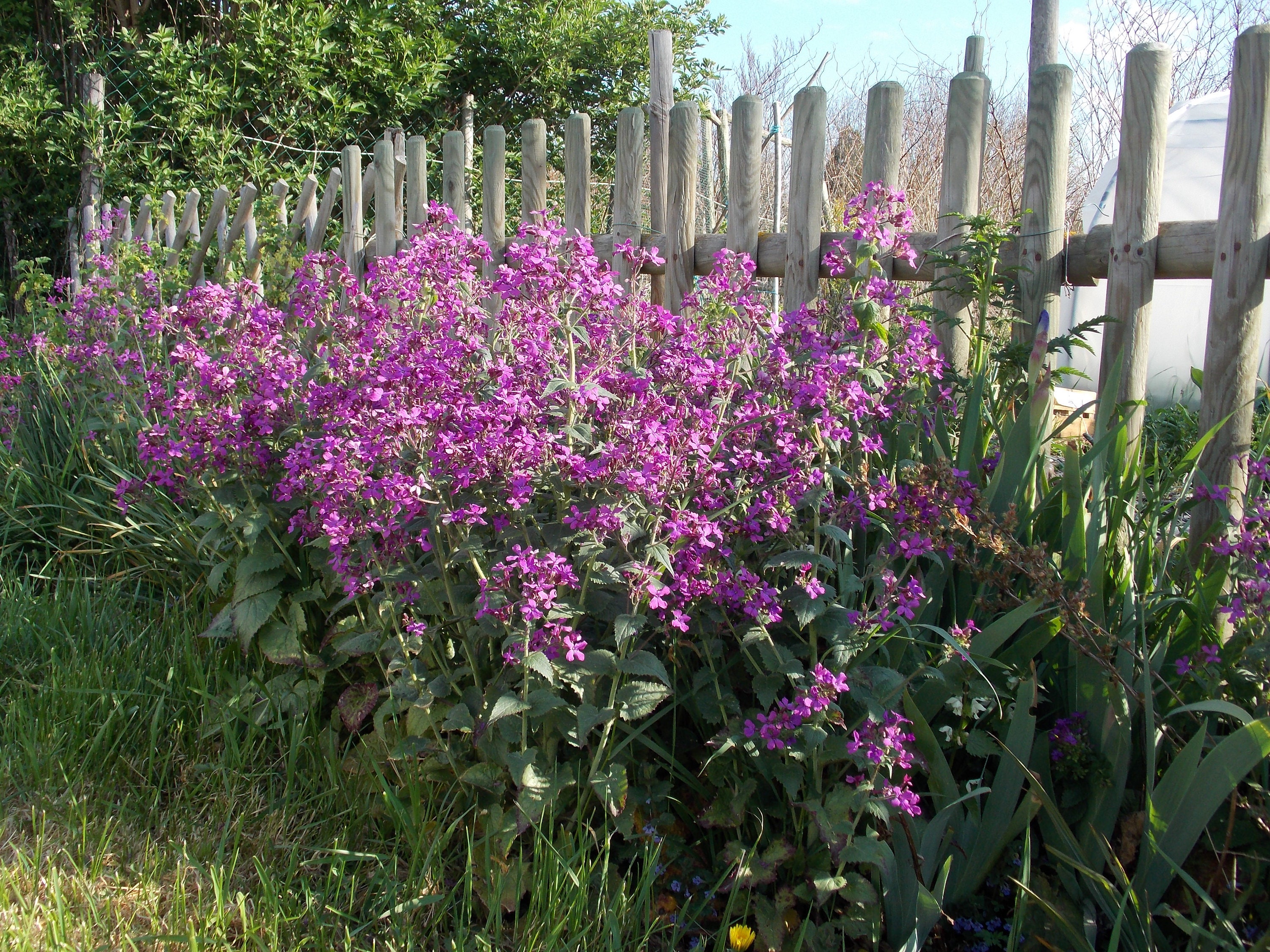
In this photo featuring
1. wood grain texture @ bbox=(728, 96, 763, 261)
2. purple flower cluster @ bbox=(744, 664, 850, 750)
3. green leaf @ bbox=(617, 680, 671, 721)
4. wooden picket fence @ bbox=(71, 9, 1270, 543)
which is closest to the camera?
purple flower cluster @ bbox=(744, 664, 850, 750)

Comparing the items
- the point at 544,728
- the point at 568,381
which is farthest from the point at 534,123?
the point at 544,728

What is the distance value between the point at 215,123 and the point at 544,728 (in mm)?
8597

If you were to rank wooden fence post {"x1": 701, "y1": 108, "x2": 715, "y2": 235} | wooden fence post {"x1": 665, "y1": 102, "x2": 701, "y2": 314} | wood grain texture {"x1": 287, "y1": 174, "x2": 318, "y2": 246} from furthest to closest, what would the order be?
wooden fence post {"x1": 701, "y1": 108, "x2": 715, "y2": 235}, wood grain texture {"x1": 287, "y1": 174, "x2": 318, "y2": 246}, wooden fence post {"x1": 665, "y1": 102, "x2": 701, "y2": 314}

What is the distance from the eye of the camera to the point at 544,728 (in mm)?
1932

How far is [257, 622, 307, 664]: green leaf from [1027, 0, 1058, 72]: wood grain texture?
29.7ft

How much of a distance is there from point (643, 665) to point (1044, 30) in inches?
372

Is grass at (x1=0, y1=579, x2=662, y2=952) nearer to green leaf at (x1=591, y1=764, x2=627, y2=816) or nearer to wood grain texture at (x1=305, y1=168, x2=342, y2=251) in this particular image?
green leaf at (x1=591, y1=764, x2=627, y2=816)

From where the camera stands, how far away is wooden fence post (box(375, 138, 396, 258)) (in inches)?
202

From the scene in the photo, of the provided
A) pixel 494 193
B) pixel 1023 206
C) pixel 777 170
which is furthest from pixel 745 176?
pixel 777 170

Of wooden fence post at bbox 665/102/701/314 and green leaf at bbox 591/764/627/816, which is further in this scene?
wooden fence post at bbox 665/102/701/314

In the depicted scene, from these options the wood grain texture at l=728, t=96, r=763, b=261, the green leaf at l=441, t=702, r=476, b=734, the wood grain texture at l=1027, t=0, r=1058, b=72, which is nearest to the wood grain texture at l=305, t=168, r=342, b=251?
the wood grain texture at l=728, t=96, r=763, b=261

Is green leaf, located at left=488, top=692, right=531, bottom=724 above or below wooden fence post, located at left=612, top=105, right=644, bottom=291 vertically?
below

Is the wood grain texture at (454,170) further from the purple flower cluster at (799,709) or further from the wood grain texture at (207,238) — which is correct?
the purple flower cluster at (799,709)

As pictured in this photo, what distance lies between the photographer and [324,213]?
221 inches
